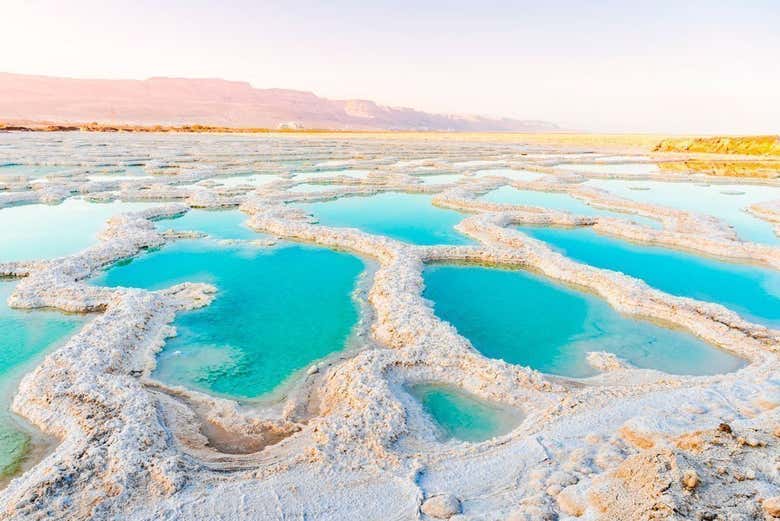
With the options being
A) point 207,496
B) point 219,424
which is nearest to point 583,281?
point 219,424

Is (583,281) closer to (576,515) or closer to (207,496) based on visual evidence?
(576,515)

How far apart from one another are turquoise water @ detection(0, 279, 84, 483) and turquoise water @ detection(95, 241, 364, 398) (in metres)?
1.77

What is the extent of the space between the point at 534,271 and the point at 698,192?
18538mm

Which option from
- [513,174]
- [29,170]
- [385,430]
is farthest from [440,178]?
[385,430]

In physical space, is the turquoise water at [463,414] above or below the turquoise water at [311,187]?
below

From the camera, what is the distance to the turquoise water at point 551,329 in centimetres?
801

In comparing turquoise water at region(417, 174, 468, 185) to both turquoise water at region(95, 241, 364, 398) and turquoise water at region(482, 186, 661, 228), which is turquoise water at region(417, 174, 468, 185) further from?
turquoise water at region(95, 241, 364, 398)

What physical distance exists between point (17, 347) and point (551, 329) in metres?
9.29

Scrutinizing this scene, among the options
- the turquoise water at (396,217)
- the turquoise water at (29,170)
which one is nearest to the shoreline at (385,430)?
the turquoise water at (396,217)

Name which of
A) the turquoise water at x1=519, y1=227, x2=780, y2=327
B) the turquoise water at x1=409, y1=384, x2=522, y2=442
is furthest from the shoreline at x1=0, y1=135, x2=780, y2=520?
the turquoise water at x1=519, y1=227, x2=780, y2=327

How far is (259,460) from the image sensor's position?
5.20m

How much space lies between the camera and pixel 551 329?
9148 millimetres

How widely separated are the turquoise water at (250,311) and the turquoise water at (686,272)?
22.9ft

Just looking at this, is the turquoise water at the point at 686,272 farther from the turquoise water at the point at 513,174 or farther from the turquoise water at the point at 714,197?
the turquoise water at the point at 513,174
